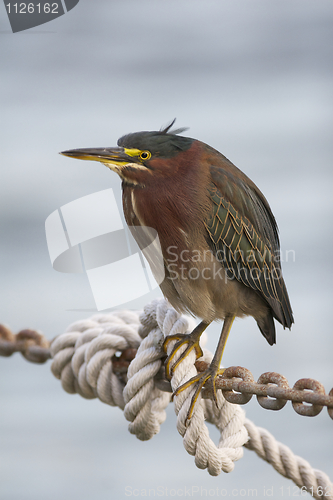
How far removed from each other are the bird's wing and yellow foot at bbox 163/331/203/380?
15cm

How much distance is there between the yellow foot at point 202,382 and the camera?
0.75 metres

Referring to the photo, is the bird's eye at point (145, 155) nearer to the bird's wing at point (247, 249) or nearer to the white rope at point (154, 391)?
the bird's wing at point (247, 249)

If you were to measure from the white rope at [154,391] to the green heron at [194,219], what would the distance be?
3 cm

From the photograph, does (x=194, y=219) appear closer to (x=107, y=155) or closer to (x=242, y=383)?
(x=107, y=155)

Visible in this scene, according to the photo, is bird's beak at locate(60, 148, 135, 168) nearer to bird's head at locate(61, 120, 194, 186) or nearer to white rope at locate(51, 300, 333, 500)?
bird's head at locate(61, 120, 194, 186)

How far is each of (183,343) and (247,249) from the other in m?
0.25

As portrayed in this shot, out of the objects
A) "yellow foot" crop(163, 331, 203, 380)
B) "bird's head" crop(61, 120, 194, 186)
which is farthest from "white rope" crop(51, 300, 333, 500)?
"bird's head" crop(61, 120, 194, 186)

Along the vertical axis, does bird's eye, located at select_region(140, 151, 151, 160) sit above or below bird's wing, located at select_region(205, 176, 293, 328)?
above

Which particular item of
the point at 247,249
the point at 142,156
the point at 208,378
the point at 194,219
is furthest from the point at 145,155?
the point at 208,378

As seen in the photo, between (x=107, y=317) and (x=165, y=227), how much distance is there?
0.81 feet

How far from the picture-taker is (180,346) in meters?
0.82

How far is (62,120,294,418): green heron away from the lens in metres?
Answer: 0.84

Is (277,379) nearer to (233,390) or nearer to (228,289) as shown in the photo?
(233,390)

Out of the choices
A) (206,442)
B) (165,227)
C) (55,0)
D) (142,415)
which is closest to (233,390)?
(206,442)
